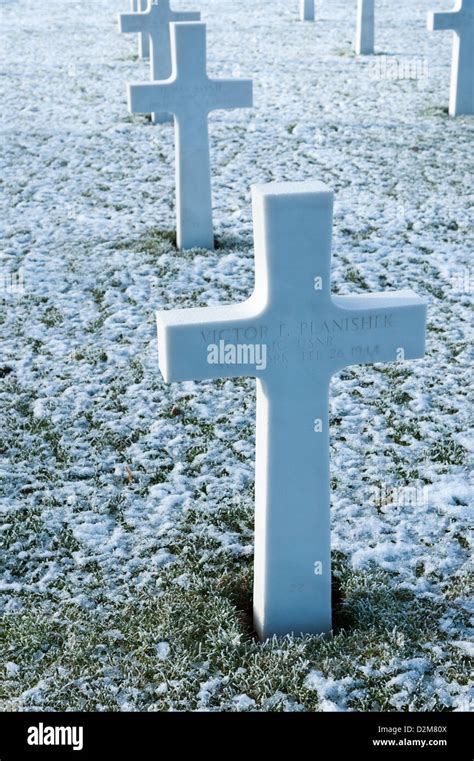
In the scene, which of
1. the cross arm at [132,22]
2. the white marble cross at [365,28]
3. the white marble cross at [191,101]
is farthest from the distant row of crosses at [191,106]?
the white marble cross at [365,28]

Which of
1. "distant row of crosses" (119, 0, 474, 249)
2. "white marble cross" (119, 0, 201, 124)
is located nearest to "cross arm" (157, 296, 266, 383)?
"distant row of crosses" (119, 0, 474, 249)

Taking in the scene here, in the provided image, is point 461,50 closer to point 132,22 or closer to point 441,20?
point 441,20

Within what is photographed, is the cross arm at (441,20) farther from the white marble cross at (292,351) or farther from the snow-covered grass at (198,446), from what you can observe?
the white marble cross at (292,351)

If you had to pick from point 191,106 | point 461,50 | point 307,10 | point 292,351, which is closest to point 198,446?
point 292,351

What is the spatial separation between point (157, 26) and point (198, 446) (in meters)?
6.72

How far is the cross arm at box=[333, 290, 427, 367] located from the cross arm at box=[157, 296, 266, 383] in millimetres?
279

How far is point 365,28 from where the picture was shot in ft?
46.2

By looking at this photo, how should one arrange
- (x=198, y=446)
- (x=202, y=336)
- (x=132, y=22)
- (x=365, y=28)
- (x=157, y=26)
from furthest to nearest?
(x=365, y=28) → (x=157, y=26) → (x=132, y=22) → (x=198, y=446) → (x=202, y=336)

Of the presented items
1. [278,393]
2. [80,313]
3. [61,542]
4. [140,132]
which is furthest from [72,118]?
[278,393]

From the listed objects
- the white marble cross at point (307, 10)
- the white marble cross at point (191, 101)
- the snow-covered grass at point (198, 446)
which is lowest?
the snow-covered grass at point (198, 446)

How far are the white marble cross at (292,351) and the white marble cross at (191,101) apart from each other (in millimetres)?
4045

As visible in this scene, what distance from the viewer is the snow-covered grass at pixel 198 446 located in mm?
3207
